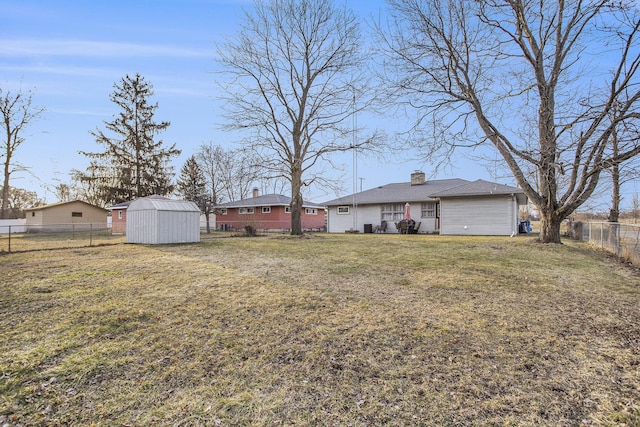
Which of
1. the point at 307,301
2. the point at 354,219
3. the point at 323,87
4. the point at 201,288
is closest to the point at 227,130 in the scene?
the point at 323,87

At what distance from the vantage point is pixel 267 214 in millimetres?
27516

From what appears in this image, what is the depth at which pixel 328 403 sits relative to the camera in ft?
7.61

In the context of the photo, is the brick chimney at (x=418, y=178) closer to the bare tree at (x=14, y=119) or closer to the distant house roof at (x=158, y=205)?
the distant house roof at (x=158, y=205)

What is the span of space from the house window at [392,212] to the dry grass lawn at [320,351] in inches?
619

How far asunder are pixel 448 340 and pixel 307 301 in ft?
6.80

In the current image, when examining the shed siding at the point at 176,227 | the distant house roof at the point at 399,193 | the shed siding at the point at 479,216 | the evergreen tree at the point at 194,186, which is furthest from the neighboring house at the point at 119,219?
the shed siding at the point at 479,216

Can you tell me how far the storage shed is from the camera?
525 inches

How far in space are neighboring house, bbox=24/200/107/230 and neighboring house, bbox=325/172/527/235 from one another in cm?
2043

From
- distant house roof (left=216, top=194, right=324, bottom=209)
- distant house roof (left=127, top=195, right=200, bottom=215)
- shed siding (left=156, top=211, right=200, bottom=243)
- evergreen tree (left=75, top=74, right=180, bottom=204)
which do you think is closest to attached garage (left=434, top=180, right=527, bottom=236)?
distant house roof (left=216, top=194, right=324, bottom=209)

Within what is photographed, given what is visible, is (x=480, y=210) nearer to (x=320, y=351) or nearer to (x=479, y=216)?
(x=479, y=216)

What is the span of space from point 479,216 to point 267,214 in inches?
653

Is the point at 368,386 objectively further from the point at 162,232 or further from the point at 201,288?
the point at 162,232

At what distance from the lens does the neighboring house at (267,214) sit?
87.9 feet

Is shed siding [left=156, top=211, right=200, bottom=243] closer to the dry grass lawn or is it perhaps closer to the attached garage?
the dry grass lawn
